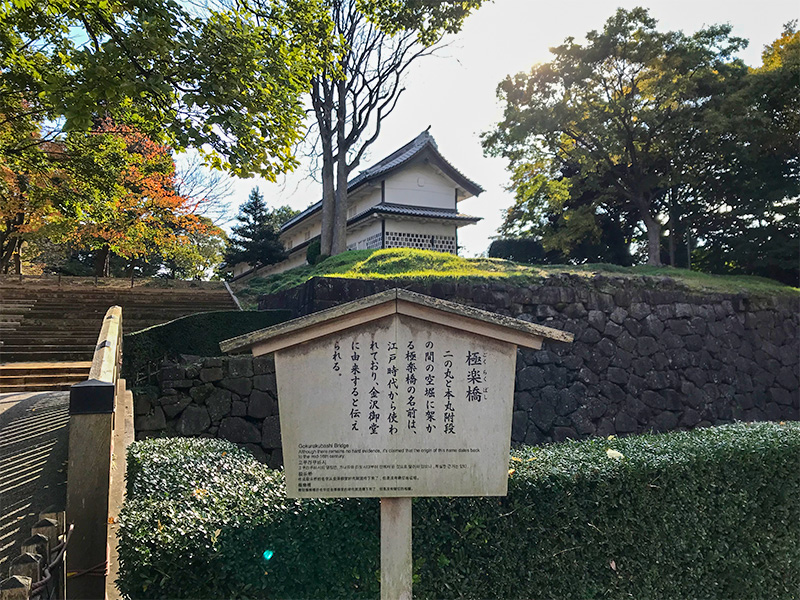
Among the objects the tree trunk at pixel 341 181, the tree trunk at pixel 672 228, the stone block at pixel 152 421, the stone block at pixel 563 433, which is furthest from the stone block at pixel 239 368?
the tree trunk at pixel 672 228

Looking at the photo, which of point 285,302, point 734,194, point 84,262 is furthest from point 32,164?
point 84,262

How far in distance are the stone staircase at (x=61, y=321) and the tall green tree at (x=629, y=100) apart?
11.8 metres

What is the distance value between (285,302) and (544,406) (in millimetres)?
A: 6207

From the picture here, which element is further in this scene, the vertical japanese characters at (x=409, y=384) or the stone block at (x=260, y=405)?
the stone block at (x=260, y=405)

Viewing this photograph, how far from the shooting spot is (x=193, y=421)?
26.2ft

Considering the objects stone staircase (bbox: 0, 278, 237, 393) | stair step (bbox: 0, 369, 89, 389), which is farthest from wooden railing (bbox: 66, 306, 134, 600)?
stone staircase (bbox: 0, 278, 237, 393)

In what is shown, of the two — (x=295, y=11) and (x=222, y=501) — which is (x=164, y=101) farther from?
(x=222, y=501)

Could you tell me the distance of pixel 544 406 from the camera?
34.3 ft

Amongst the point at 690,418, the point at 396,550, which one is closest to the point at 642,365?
the point at 690,418

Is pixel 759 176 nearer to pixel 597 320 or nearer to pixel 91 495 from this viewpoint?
pixel 597 320

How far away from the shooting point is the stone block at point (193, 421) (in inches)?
313

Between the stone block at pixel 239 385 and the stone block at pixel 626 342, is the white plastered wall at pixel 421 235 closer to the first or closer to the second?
the stone block at pixel 626 342

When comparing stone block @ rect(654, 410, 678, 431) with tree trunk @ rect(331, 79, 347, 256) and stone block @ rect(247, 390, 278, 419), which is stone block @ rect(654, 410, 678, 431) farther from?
tree trunk @ rect(331, 79, 347, 256)

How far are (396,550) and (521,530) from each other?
1.02 meters
